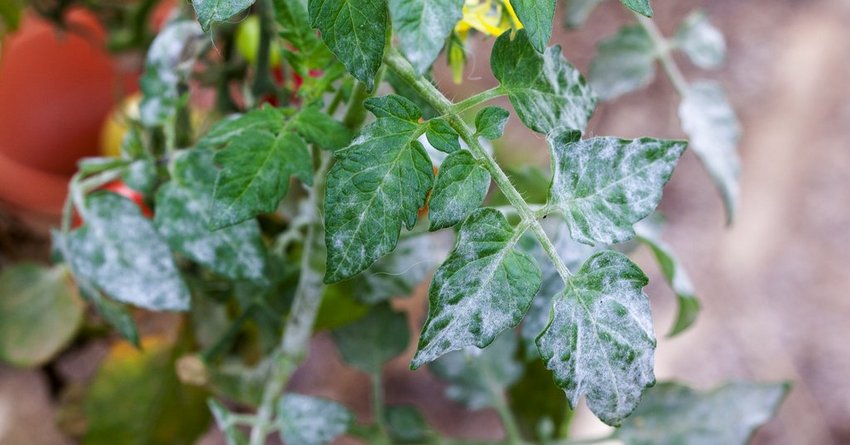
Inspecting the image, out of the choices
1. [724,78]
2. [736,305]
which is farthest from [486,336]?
[724,78]

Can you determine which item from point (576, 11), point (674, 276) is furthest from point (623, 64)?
point (674, 276)

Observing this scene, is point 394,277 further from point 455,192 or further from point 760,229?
point 760,229

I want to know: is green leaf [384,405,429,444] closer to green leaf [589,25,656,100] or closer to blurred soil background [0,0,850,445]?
green leaf [589,25,656,100]

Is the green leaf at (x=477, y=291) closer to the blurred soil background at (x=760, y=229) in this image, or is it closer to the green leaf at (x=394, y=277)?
the green leaf at (x=394, y=277)

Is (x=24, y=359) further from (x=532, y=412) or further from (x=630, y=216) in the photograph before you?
(x=630, y=216)

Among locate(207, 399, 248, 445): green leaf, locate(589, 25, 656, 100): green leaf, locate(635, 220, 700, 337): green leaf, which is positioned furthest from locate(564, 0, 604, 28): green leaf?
locate(207, 399, 248, 445): green leaf

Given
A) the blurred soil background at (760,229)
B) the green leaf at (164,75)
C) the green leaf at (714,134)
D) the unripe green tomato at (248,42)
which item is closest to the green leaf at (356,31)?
the green leaf at (164,75)
